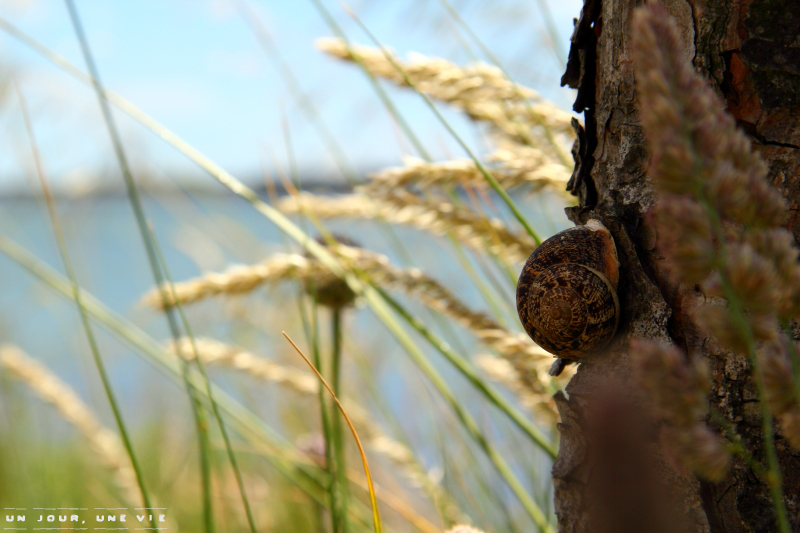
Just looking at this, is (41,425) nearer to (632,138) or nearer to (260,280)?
(260,280)

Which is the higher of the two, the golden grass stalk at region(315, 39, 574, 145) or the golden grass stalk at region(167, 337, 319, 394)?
the golden grass stalk at region(315, 39, 574, 145)

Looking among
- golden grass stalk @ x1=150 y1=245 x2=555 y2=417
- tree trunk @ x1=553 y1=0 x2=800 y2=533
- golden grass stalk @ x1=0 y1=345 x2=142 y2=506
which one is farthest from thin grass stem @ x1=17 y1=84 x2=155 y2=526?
golden grass stalk @ x1=0 y1=345 x2=142 y2=506

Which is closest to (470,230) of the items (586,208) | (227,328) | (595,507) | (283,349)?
(586,208)

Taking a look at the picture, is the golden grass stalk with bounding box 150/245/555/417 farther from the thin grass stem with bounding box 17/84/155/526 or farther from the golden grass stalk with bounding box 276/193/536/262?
the thin grass stem with bounding box 17/84/155/526

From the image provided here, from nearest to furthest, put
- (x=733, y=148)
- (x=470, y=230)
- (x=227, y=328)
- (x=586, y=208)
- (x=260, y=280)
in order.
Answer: (x=733, y=148)
(x=586, y=208)
(x=470, y=230)
(x=260, y=280)
(x=227, y=328)

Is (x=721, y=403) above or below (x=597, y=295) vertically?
below

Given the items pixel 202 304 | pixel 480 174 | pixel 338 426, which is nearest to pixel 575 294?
pixel 480 174

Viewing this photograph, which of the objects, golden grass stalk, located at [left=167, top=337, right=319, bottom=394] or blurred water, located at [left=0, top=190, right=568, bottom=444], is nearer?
golden grass stalk, located at [left=167, top=337, right=319, bottom=394]
